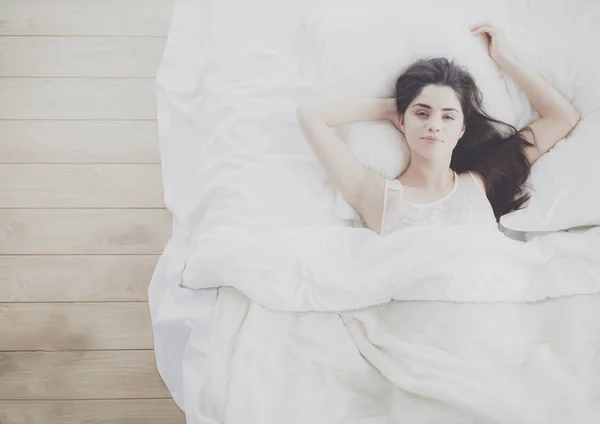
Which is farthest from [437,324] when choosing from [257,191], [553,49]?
[553,49]

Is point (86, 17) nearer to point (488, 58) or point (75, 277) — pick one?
point (75, 277)

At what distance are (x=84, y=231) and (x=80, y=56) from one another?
568 mm

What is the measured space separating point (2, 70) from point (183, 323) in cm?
108

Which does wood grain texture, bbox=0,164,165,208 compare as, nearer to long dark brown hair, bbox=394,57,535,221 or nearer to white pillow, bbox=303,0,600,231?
white pillow, bbox=303,0,600,231

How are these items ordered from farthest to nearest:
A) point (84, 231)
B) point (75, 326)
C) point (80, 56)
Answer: point (80, 56), point (84, 231), point (75, 326)

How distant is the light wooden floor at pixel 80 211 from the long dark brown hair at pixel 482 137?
69 centimetres

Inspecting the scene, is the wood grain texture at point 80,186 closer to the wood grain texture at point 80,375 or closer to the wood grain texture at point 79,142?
the wood grain texture at point 79,142

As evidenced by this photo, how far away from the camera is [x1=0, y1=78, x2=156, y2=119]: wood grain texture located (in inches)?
64.9

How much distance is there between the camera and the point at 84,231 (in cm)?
148

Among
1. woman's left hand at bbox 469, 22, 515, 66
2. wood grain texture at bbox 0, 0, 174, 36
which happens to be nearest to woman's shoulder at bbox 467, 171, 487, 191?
woman's left hand at bbox 469, 22, 515, 66

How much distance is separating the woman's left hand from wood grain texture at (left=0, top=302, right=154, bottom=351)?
0.94 metres

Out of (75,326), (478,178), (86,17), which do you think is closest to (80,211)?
(75,326)

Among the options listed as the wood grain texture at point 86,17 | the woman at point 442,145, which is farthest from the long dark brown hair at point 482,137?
the wood grain texture at point 86,17

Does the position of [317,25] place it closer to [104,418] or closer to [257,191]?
[257,191]
